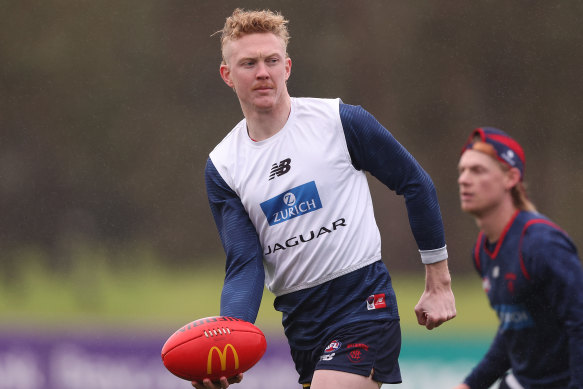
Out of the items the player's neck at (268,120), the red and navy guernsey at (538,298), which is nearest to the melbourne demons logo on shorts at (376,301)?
the red and navy guernsey at (538,298)

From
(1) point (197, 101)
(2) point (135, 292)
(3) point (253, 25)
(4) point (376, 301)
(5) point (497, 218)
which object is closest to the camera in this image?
(5) point (497, 218)

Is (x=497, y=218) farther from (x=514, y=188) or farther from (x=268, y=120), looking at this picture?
(x=268, y=120)

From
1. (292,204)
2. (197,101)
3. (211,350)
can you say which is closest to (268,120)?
(292,204)

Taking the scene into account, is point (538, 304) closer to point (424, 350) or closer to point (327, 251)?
point (327, 251)

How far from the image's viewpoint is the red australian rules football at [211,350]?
3.57m

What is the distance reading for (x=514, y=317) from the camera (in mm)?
3570

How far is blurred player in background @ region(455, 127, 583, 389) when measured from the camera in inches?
133

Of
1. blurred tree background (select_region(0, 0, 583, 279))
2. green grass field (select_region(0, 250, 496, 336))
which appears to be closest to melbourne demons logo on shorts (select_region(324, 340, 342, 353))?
green grass field (select_region(0, 250, 496, 336))

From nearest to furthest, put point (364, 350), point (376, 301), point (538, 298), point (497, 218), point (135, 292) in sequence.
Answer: point (538, 298), point (497, 218), point (364, 350), point (376, 301), point (135, 292)

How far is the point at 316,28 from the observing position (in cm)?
1523

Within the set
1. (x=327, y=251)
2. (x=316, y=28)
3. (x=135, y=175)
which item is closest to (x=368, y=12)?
(x=316, y=28)

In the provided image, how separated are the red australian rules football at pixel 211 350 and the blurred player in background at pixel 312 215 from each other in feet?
0.81

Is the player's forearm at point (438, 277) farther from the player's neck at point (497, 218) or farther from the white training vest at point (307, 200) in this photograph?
the player's neck at point (497, 218)

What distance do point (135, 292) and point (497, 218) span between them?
9876 millimetres
